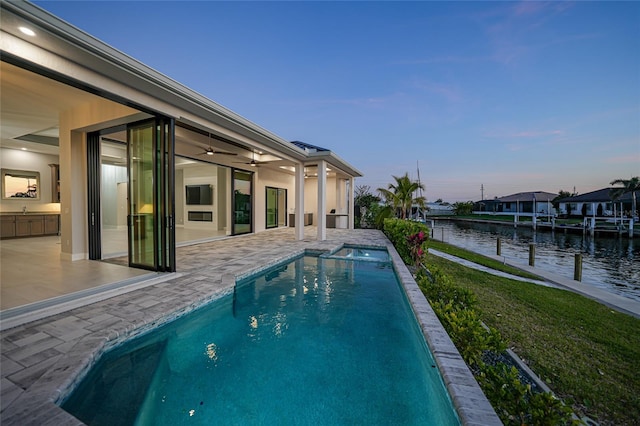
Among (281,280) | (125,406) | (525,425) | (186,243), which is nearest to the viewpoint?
(525,425)

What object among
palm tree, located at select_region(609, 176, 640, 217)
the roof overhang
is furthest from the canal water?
the roof overhang

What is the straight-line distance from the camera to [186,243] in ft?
28.4

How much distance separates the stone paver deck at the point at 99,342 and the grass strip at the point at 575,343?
75cm

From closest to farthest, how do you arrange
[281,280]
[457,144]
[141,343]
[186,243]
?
[141,343] → [281,280] → [186,243] → [457,144]

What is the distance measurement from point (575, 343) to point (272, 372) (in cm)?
399

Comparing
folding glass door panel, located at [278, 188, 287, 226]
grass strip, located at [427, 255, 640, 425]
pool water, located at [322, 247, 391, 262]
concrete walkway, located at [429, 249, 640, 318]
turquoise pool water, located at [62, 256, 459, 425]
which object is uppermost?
folding glass door panel, located at [278, 188, 287, 226]

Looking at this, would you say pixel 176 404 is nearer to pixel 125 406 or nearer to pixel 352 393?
pixel 125 406

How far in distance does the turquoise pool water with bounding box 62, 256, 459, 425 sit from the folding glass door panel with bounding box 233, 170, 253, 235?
24.0ft

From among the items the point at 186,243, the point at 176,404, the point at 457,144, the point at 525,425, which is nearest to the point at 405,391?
the point at 525,425

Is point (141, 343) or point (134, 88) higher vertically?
point (134, 88)

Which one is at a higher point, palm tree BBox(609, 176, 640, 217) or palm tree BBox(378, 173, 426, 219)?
palm tree BBox(609, 176, 640, 217)

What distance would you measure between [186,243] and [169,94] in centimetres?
581

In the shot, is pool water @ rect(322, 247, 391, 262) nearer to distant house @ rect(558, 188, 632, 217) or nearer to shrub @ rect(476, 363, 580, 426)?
shrub @ rect(476, 363, 580, 426)

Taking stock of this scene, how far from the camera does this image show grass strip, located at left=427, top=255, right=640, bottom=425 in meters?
2.30
